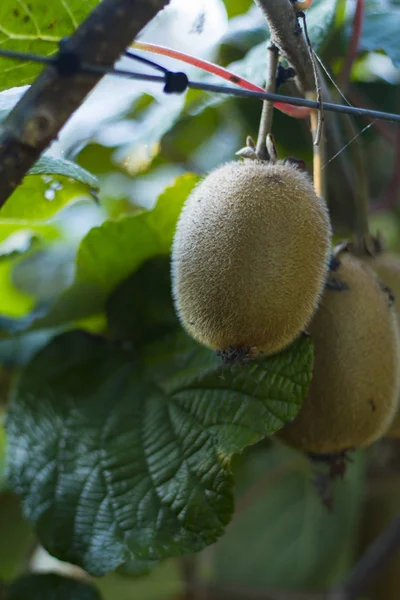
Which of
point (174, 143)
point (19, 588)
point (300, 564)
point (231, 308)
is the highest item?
point (231, 308)

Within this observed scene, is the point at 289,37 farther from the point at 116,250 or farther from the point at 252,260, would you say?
the point at 116,250

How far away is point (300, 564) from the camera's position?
135 centimetres

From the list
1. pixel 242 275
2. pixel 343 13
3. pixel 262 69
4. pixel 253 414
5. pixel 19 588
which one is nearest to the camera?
pixel 242 275

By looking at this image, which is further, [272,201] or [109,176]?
[109,176]

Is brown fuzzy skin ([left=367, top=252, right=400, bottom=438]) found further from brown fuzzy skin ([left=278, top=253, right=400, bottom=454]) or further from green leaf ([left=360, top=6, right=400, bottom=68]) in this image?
green leaf ([left=360, top=6, right=400, bottom=68])

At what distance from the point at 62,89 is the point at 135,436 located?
43 cm

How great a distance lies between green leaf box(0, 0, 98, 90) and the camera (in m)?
0.65

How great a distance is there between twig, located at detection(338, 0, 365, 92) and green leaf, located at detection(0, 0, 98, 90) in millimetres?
318

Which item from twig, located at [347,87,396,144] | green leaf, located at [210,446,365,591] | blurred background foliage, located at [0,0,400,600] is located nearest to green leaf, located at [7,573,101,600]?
blurred background foliage, located at [0,0,400,600]

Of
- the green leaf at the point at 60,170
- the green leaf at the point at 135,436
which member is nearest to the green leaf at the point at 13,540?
the green leaf at the point at 135,436

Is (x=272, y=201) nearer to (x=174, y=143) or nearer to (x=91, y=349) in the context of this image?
(x=91, y=349)

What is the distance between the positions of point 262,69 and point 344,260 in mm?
230

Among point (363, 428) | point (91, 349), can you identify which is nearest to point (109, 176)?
point (91, 349)

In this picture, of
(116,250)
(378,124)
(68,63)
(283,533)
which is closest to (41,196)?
(116,250)
